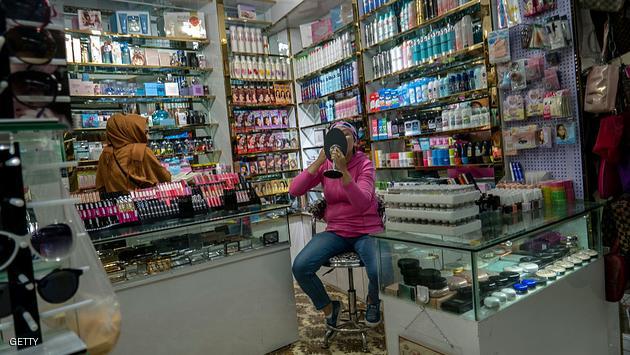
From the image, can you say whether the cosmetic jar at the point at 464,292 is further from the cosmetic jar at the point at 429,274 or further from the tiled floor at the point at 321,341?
the tiled floor at the point at 321,341

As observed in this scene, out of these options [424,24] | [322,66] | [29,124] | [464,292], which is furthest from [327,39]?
[29,124]

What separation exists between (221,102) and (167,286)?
331 cm

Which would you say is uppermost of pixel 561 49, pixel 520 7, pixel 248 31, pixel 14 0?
pixel 248 31

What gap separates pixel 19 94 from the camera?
778 millimetres

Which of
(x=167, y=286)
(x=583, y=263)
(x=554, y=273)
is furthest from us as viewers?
(x=167, y=286)

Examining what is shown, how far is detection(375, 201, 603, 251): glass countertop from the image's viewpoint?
72.6 inches

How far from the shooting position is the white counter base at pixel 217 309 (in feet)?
8.20

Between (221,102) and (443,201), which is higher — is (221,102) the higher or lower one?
the higher one

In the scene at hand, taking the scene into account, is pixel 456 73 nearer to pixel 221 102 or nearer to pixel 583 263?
pixel 583 263

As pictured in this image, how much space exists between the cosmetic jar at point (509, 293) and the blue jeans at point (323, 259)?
1.02 meters

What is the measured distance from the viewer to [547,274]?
2.19 meters

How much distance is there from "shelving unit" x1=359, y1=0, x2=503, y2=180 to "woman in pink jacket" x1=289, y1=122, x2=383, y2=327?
42.9 inches

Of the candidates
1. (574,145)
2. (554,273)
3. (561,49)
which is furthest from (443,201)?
(561,49)

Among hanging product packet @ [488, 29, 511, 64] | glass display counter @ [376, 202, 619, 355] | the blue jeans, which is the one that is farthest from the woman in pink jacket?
hanging product packet @ [488, 29, 511, 64]
